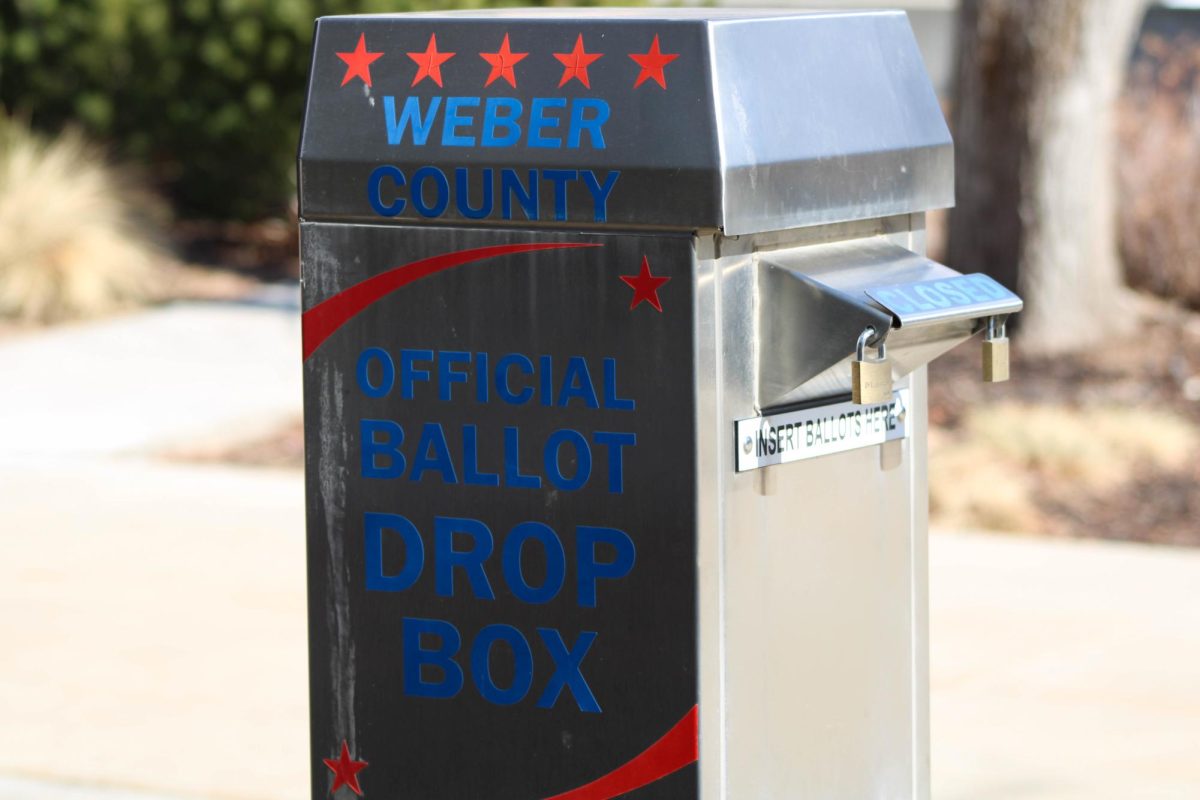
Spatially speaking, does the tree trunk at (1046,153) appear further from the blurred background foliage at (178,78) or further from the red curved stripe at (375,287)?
the red curved stripe at (375,287)

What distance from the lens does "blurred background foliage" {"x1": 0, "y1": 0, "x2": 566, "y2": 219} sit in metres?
13.3

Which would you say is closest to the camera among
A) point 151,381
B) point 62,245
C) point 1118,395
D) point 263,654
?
point 263,654

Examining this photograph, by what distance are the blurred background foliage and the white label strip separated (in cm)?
1006

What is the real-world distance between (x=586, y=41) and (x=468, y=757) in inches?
45.0

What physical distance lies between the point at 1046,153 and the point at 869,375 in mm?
7119

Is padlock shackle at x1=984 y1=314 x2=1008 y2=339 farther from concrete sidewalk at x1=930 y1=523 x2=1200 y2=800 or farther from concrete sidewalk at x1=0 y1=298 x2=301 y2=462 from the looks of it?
concrete sidewalk at x1=0 y1=298 x2=301 y2=462

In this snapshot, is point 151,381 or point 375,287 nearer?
point 375,287

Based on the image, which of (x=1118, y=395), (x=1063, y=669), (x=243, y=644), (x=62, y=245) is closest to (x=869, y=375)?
(x=1063, y=669)

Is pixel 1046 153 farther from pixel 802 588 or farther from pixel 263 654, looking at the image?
pixel 802 588

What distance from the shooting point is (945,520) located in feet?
25.0

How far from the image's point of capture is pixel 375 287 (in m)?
3.22

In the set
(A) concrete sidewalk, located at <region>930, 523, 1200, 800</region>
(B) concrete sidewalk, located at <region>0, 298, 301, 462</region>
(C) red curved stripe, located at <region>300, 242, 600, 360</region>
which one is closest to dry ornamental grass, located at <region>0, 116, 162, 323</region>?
(B) concrete sidewalk, located at <region>0, 298, 301, 462</region>

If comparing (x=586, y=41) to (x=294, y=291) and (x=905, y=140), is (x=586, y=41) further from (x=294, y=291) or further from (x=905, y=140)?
(x=294, y=291)

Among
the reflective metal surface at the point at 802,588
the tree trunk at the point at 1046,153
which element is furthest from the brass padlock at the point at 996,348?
the tree trunk at the point at 1046,153
